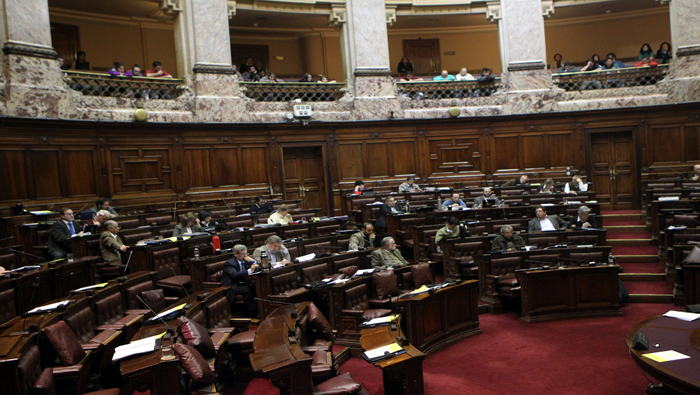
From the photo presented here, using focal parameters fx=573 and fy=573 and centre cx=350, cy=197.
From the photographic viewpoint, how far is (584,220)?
9.95m

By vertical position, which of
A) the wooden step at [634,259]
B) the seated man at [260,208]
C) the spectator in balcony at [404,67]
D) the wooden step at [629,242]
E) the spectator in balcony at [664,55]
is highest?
the spectator in balcony at [404,67]

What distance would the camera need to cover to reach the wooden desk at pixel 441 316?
6652 millimetres

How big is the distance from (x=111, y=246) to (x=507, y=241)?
607cm

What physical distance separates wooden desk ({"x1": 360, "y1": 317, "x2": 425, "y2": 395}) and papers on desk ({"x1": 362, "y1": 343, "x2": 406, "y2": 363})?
1.4 inches

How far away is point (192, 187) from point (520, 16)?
33.2 ft

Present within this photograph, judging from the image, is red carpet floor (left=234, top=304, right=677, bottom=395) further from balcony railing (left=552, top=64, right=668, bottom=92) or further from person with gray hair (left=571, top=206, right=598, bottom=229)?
balcony railing (left=552, top=64, right=668, bottom=92)

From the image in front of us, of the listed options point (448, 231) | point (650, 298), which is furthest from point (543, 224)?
point (650, 298)

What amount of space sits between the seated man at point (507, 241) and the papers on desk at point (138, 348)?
18.8ft

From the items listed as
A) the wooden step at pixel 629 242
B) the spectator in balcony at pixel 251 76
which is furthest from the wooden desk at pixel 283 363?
the spectator in balcony at pixel 251 76

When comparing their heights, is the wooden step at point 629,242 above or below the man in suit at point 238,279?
below

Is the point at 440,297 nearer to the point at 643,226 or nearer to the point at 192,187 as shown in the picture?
the point at 643,226

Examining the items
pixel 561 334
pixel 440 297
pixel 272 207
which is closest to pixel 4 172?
pixel 272 207

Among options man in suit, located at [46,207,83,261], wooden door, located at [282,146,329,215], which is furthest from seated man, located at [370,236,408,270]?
wooden door, located at [282,146,329,215]

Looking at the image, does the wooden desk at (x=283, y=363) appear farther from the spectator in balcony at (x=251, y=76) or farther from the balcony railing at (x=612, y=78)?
the balcony railing at (x=612, y=78)
